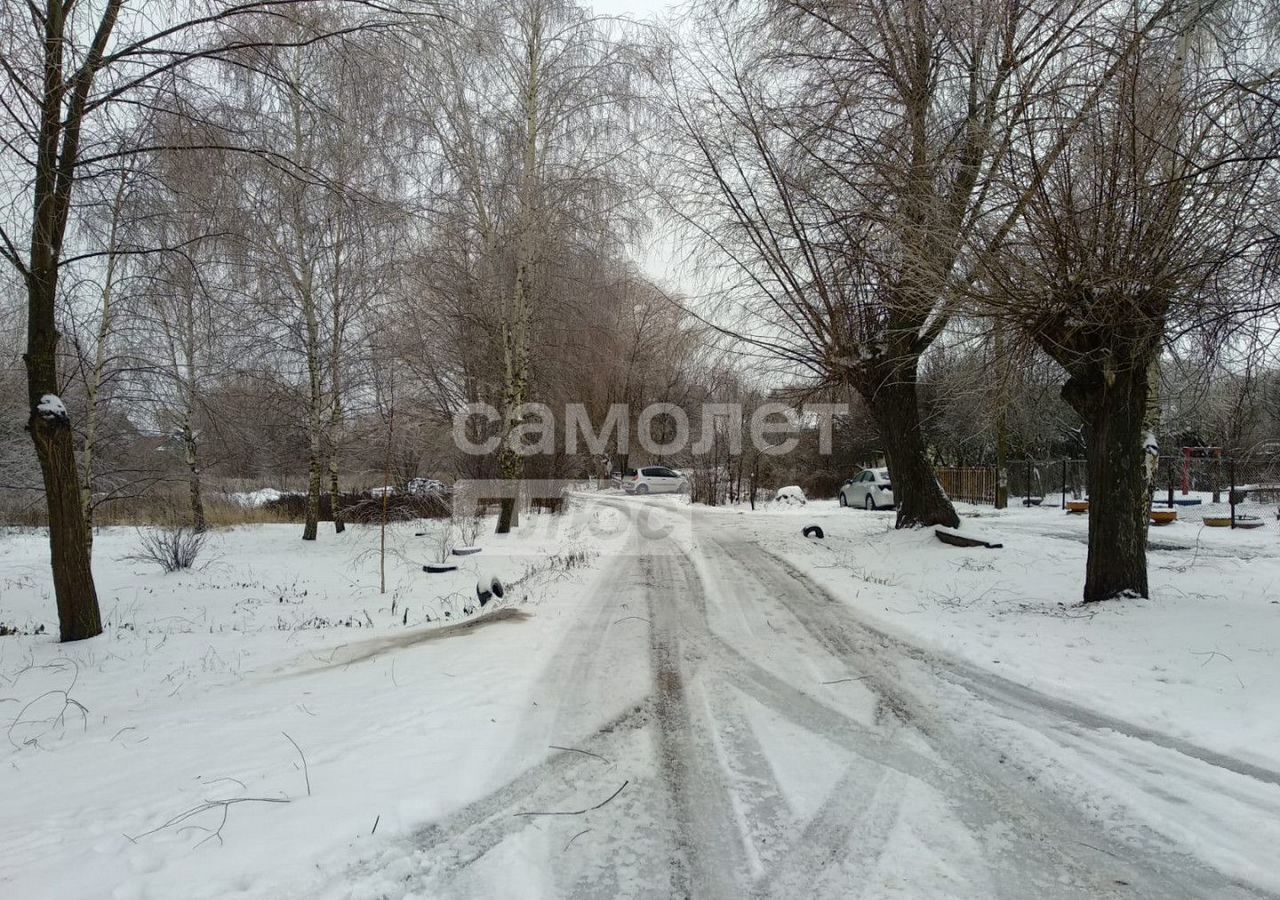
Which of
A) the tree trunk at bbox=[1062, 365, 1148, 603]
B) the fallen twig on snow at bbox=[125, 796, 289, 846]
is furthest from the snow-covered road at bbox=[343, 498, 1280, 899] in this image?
the tree trunk at bbox=[1062, 365, 1148, 603]

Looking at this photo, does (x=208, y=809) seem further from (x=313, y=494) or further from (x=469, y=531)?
(x=313, y=494)

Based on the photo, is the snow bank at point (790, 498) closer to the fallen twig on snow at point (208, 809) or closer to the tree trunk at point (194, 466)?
the tree trunk at point (194, 466)

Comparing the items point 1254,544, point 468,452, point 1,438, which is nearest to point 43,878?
point 1254,544

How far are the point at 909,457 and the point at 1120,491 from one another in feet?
18.7

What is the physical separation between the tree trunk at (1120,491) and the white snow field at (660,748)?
36cm

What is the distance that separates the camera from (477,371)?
1719 centimetres

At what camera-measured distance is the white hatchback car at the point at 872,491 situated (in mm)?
21797

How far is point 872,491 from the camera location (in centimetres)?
2208

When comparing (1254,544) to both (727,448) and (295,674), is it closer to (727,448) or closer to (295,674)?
(295,674)

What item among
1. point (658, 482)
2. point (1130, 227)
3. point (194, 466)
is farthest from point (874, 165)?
point (658, 482)

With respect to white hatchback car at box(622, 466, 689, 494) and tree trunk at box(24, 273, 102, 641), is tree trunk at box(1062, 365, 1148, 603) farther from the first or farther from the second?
white hatchback car at box(622, 466, 689, 494)

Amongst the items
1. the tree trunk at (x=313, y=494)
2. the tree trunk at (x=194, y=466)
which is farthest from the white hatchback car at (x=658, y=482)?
the tree trunk at (x=194, y=466)

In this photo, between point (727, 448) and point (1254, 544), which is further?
point (727, 448)

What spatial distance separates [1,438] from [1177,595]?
923 inches
